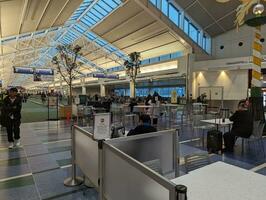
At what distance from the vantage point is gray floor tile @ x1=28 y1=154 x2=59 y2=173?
441 cm

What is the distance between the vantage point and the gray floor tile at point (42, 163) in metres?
4.41

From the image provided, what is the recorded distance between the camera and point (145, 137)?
2529 mm

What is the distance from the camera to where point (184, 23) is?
57.3 ft

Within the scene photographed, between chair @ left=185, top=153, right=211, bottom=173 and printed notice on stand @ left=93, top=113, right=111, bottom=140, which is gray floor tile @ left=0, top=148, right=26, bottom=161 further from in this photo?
chair @ left=185, top=153, right=211, bottom=173

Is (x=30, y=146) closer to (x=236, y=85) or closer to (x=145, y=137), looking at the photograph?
(x=145, y=137)

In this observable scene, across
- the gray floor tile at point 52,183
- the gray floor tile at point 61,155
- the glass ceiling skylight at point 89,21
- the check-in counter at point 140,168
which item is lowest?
the gray floor tile at point 52,183

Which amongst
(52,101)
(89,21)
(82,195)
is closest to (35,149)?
(82,195)

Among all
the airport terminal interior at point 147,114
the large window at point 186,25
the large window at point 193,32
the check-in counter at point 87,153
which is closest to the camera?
the airport terminal interior at point 147,114

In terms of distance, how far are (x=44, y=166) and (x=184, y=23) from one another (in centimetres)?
1623

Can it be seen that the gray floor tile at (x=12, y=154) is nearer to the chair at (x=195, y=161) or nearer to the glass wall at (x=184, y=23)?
the chair at (x=195, y=161)

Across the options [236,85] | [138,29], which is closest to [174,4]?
[138,29]

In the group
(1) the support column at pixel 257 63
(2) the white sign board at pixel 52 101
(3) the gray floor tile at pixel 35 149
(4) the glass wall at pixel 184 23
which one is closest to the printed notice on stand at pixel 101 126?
(3) the gray floor tile at pixel 35 149

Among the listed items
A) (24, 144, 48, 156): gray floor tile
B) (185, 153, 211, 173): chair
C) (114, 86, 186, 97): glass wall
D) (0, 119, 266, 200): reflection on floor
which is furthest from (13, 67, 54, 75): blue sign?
(185, 153, 211, 173): chair

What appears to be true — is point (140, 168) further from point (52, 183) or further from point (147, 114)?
point (147, 114)
